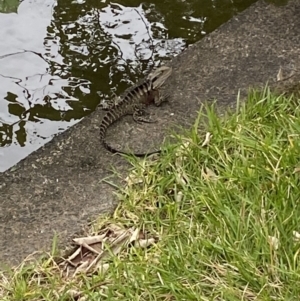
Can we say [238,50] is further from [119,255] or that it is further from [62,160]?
[119,255]

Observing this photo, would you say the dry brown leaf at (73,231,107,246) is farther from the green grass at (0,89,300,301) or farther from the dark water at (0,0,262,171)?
the dark water at (0,0,262,171)

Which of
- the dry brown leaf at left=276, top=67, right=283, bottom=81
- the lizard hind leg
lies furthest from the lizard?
the dry brown leaf at left=276, top=67, right=283, bottom=81

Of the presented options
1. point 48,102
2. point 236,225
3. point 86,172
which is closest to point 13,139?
point 48,102

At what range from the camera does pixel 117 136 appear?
4.46 meters

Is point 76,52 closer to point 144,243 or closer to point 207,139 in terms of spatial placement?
point 207,139

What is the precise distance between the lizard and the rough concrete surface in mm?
56

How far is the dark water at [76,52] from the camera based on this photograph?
5230 mm

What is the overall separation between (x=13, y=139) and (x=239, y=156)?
184 cm

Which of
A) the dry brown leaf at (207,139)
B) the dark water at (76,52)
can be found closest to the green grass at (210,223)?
the dry brown leaf at (207,139)

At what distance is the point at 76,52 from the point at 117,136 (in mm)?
1591

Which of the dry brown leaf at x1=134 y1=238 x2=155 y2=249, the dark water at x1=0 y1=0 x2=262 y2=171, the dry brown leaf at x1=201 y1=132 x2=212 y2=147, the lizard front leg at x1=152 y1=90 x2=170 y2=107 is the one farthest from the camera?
the dark water at x1=0 y1=0 x2=262 y2=171

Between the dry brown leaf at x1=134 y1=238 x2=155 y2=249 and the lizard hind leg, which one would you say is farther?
the lizard hind leg

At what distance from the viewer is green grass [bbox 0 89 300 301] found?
330 centimetres

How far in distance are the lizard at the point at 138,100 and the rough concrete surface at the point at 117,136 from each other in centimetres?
6
